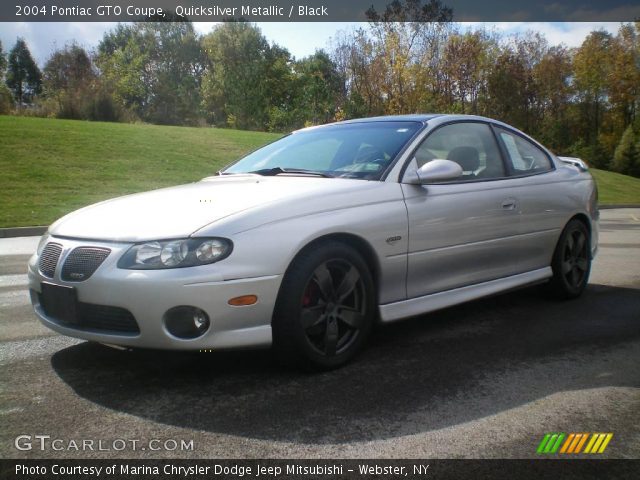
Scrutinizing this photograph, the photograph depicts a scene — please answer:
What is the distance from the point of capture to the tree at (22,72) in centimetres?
9431

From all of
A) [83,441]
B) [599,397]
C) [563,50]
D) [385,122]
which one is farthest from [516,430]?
[563,50]

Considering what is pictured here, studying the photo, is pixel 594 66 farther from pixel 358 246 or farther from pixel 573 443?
pixel 573 443

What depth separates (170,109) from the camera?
7838 centimetres

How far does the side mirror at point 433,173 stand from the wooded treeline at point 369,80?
2549cm

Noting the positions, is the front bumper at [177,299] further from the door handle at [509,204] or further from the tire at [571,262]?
the tire at [571,262]

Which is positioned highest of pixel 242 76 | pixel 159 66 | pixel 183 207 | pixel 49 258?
pixel 159 66

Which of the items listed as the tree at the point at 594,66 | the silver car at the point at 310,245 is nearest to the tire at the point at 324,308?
the silver car at the point at 310,245

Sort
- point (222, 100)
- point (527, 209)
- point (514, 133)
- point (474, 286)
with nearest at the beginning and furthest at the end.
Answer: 1. point (474, 286)
2. point (527, 209)
3. point (514, 133)
4. point (222, 100)

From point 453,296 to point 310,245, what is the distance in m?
1.29

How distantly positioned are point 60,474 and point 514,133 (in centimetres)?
435

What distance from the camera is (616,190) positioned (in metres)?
31.3

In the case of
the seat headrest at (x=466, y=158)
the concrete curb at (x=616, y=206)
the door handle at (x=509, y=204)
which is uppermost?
the seat headrest at (x=466, y=158)

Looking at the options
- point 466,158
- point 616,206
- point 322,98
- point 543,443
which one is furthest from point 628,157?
point 543,443

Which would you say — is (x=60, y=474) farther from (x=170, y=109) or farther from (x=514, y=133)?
(x=170, y=109)
